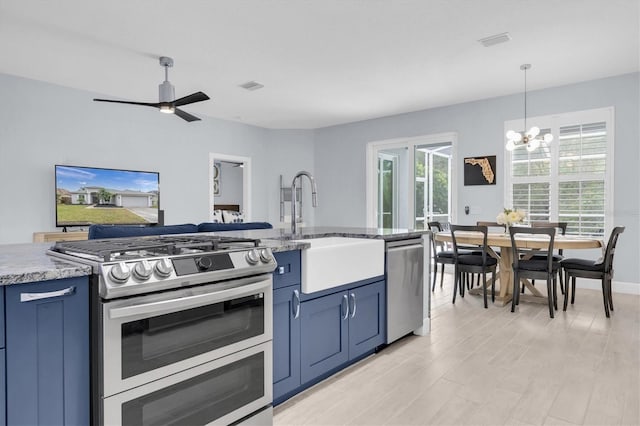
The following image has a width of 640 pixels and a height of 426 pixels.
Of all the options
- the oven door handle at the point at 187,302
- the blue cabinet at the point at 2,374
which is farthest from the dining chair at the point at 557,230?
the blue cabinet at the point at 2,374

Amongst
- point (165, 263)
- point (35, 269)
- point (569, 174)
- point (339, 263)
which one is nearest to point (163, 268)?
point (165, 263)

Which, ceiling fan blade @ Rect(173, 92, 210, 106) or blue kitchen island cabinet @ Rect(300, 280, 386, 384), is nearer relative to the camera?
blue kitchen island cabinet @ Rect(300, 280, 386, 384)

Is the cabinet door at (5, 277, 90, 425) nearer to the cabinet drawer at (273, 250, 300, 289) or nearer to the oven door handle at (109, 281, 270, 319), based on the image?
the oven door handle at (109, 281, 270, 319)

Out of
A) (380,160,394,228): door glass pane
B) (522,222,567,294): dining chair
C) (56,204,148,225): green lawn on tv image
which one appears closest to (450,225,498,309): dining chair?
(522,222,567,294): dining chair

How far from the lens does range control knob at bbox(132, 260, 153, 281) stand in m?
1.31

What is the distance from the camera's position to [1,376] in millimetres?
1134

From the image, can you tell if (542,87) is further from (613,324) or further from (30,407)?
(30,407)

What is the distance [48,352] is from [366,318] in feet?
5.92

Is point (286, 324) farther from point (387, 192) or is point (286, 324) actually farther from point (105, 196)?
point (387, 192)

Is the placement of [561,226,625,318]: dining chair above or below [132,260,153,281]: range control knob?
below

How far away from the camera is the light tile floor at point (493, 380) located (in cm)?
192

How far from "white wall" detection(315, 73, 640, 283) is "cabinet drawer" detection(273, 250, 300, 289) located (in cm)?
447

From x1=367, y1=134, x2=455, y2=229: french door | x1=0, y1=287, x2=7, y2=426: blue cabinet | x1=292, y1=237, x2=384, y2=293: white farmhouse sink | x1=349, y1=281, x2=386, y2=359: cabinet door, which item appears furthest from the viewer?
x1=367, y1=134, x2=455, y2=229: french door

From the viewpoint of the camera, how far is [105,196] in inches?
205
